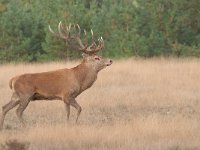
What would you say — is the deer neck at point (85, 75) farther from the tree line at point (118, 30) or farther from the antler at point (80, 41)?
the tree line at point (118, 30)

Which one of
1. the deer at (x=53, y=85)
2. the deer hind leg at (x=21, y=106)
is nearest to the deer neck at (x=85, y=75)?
the deer at (x=53, y=85)

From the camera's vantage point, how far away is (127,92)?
15.5 m

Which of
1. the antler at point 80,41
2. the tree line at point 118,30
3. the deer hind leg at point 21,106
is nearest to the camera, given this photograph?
the deer hind leg at point 21,106

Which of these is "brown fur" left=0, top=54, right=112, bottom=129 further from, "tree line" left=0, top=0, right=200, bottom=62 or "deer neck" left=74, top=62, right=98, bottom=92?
"tree line" left=0, top=0, right=200, bottom=62

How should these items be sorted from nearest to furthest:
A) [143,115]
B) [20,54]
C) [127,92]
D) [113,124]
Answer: [113,124] < [143,115] < [127,92] < [20,54]

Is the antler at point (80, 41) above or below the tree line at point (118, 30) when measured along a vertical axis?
above

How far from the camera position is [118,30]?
28.8 m

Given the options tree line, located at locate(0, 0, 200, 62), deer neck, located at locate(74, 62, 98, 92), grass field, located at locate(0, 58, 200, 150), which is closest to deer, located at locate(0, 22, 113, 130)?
deer neck, located at locate(74, 62, 98, 92)

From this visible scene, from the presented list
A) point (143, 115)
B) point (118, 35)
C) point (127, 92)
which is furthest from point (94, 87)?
point (118, 35)

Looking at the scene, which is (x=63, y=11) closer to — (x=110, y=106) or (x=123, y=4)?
(x=123, y=4)

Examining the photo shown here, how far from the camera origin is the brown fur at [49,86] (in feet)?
36.7

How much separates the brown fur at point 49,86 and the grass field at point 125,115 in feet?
1.26

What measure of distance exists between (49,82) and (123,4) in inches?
805

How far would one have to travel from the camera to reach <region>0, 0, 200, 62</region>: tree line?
27812 mm
